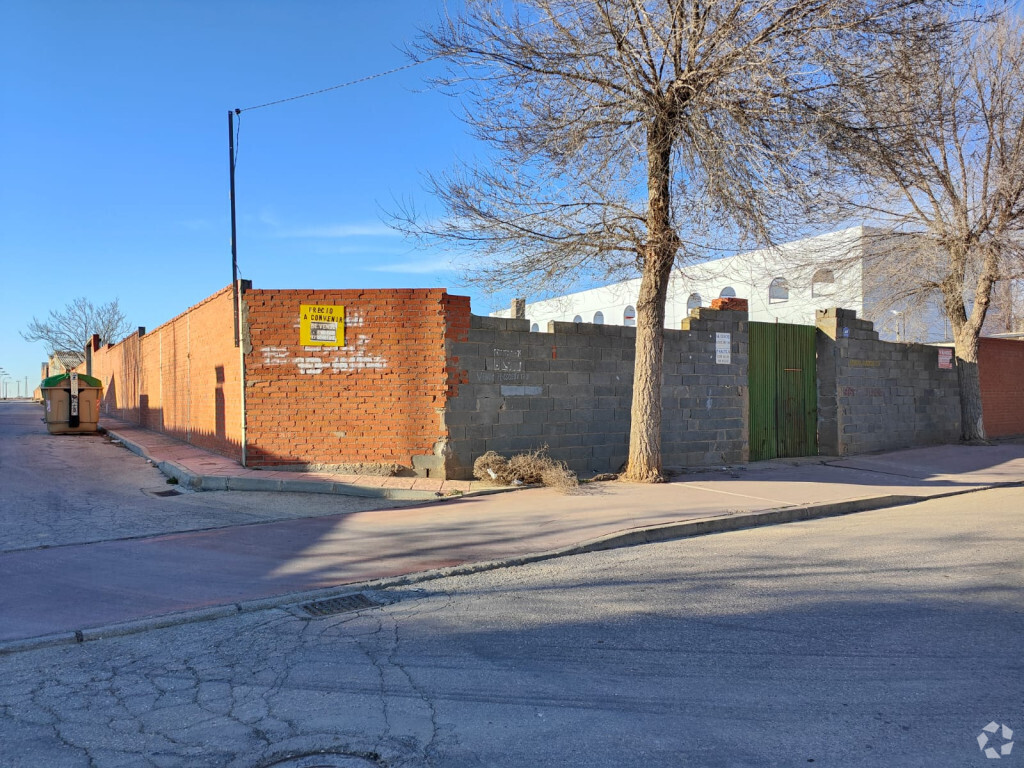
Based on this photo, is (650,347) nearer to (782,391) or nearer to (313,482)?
(782,391)

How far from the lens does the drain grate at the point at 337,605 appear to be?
5.37m

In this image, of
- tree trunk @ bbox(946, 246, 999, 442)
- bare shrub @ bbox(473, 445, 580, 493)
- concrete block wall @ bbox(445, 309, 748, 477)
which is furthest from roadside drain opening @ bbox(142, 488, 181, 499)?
tree trunk @ bbox(946, 246, 999, 442)

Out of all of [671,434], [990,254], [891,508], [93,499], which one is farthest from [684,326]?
[93,499]

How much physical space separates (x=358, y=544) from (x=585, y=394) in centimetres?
577

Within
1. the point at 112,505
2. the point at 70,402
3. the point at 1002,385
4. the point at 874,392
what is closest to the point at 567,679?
the point at 112,505

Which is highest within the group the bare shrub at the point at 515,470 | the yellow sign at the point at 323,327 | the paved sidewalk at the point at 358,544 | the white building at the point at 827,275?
the white building at the point at 827,275

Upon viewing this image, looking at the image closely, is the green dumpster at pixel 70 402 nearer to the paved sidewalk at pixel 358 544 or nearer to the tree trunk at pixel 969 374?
the paved sidewalk at pixel 358 544

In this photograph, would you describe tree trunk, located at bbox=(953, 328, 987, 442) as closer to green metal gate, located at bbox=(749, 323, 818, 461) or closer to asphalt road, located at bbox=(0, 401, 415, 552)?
green metal gate, located at bbox=(749, 323, 818, 461)

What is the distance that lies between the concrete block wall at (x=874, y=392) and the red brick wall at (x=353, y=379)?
8.91m

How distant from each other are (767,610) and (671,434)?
779 cm

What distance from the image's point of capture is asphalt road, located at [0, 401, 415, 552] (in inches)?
314

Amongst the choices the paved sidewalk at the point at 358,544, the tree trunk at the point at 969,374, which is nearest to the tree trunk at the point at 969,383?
the tree trunk at the point at 969,374

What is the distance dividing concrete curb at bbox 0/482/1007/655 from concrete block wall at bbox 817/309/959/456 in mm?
4431

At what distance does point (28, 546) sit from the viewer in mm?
7250
